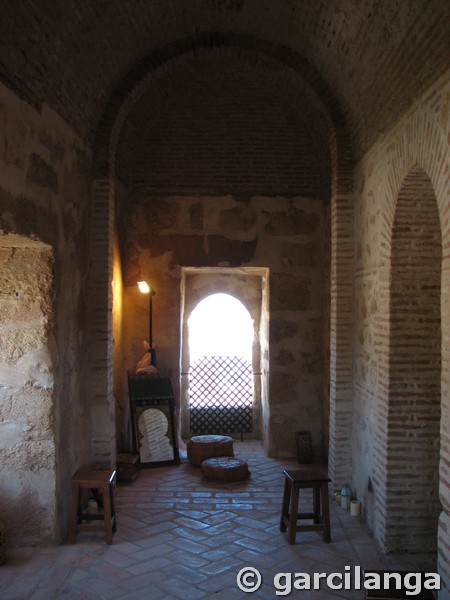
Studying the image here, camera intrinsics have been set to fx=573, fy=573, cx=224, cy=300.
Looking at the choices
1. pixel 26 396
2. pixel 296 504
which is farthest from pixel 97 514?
pixel 296 504

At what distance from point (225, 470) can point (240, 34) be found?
4929 mm

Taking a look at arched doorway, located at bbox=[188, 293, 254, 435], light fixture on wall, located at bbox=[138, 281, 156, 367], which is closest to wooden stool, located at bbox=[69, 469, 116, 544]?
light fixture on wall, located at bbox=[138, 281, 156, 367]

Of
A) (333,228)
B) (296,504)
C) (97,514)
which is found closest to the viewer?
(296,504)

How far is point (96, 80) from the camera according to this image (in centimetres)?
554

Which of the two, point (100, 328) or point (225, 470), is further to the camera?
point (225, 470)

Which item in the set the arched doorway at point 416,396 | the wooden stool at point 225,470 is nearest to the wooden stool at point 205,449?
the wooden stool at point 225,470

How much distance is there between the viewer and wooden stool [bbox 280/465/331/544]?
5.05m

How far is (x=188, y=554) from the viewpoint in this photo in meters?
4.85

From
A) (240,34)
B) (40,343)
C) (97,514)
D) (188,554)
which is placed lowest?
(188,554)

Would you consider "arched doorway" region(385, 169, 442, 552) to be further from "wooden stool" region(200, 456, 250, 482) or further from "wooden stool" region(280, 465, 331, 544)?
"wooden stool" region(200, 456, 250, 482)

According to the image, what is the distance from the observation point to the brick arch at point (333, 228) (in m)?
6.12

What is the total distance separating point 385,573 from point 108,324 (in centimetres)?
370

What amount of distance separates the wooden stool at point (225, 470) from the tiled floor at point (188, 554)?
31 cm

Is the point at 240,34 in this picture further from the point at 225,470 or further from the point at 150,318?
the point at 225,470
